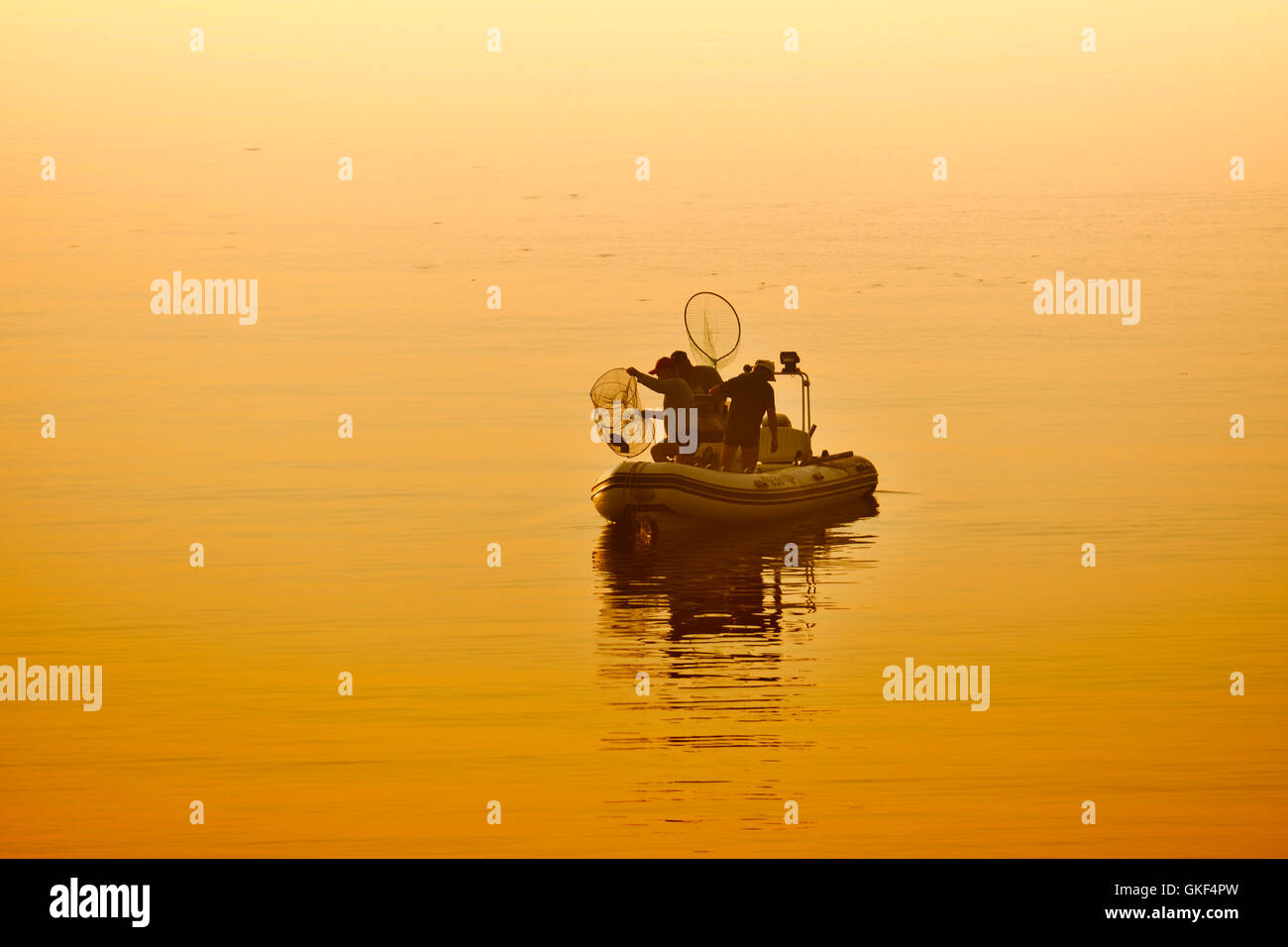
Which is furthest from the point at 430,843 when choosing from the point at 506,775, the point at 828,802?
the point at 828,802

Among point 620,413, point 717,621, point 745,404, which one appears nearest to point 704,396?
point 745,404

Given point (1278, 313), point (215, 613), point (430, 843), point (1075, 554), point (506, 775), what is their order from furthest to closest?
point (1278, 313) → point (1075, 554) → point (215, 613) → point (506, 775) → point (430, 843)

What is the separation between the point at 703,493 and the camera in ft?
79.0

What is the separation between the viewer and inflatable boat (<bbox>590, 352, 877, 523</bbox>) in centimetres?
2391

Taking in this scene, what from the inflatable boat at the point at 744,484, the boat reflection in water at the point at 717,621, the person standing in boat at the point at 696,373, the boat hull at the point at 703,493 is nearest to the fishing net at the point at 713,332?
the person standing in boat at the point at 696,373

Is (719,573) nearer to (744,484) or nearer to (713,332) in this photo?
(744,484)

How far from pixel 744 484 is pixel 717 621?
579 cm

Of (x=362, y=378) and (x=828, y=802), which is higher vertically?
(x=362, y=378)

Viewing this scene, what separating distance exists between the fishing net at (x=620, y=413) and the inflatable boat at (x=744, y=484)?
1.92ft

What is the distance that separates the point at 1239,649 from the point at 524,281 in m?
39.5

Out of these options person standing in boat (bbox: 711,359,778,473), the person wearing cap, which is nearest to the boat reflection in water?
person standing in boat (bbox: 711,359,778,473)

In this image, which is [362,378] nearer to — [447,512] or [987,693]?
[447,512]

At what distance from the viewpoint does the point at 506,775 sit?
14055 mm

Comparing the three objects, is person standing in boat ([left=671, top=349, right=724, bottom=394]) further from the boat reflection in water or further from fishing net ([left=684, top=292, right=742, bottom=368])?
the boat reflection in water
